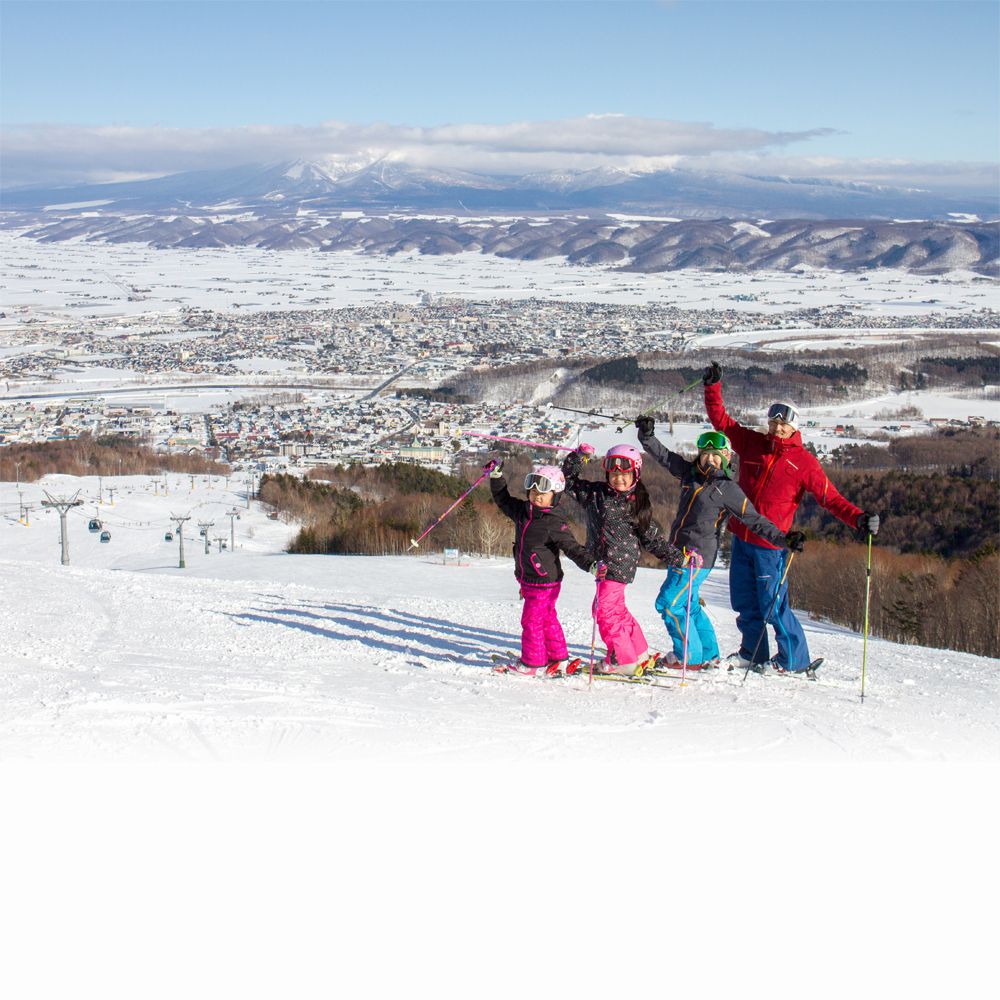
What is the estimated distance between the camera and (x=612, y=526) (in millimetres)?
5211

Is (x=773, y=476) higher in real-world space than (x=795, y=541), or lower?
higher

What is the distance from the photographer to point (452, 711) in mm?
4809

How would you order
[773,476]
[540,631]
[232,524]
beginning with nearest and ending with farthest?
[773,476], [540,631], [232,524]

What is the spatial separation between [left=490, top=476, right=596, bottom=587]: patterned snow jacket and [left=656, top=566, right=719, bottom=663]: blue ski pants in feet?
1.40

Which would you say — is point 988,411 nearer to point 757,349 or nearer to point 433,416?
point 757,349

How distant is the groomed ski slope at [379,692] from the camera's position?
4277 millimetres

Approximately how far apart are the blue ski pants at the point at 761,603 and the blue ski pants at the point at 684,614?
177mm

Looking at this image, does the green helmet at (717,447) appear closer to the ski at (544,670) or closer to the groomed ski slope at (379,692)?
the groomed ski slope at (379,692)

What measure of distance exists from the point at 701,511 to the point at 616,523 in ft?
1.39

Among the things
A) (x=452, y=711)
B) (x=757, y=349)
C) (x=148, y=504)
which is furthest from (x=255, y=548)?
(x=757, y=349)

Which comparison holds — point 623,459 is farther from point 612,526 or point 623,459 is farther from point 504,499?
point 504,499

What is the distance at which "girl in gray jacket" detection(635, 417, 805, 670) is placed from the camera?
17.0 feet

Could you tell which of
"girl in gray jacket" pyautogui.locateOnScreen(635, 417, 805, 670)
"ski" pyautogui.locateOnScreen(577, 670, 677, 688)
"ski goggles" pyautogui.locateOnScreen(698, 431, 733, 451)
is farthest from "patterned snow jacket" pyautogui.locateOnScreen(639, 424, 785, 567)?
"ski" pyautogui.locateOnScreen(577, 670, 677, 688)

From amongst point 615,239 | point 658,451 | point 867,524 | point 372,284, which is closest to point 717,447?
point 658,451
